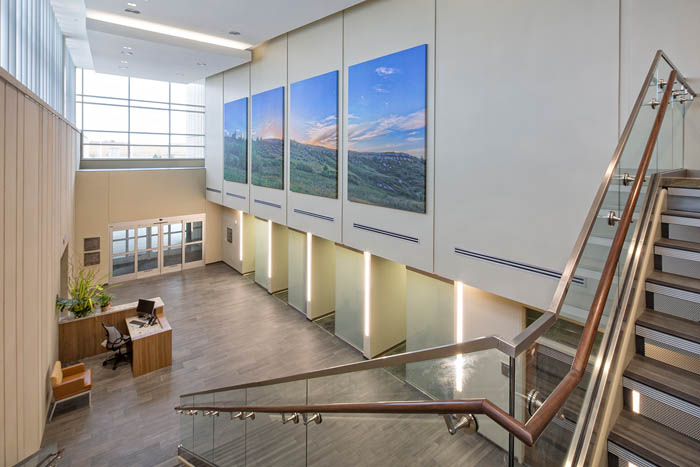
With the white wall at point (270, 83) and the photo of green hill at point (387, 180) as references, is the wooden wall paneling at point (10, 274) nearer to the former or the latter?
the photo of green hill at point (387, 180)

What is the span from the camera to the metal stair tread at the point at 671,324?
2.59 m

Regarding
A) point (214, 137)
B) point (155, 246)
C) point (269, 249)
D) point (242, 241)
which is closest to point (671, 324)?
point (269, 249)

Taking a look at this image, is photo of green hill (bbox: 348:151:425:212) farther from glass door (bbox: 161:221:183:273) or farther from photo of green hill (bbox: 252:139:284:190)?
glass door (bbox: 161:221:183:273)

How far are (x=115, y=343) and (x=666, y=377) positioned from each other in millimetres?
10361

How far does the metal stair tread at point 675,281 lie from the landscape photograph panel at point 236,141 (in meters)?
12.6

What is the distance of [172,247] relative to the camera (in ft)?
53.6

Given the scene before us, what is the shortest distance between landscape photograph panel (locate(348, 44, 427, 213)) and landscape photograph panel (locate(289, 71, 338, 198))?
657 millimetres

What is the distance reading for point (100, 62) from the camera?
1294 cm

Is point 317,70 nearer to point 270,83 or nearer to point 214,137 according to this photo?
point 270,83

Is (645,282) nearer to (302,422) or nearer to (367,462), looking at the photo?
(367,462)

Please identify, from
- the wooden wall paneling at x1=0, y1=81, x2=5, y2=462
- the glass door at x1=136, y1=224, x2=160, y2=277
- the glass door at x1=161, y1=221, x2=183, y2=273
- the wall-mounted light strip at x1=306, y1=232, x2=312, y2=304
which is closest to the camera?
the wooden wall paneling at x1=0, y1=81, x2=5, y2=462

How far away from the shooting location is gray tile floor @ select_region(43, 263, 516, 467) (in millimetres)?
2502

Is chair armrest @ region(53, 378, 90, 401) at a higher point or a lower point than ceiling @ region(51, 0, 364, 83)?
lower

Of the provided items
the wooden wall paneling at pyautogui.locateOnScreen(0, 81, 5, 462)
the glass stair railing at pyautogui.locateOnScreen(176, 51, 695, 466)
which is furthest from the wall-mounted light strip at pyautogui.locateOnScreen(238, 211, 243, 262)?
the glass stair railing at pyautogui.locateOnScreen(176, 51, 695, 466)
